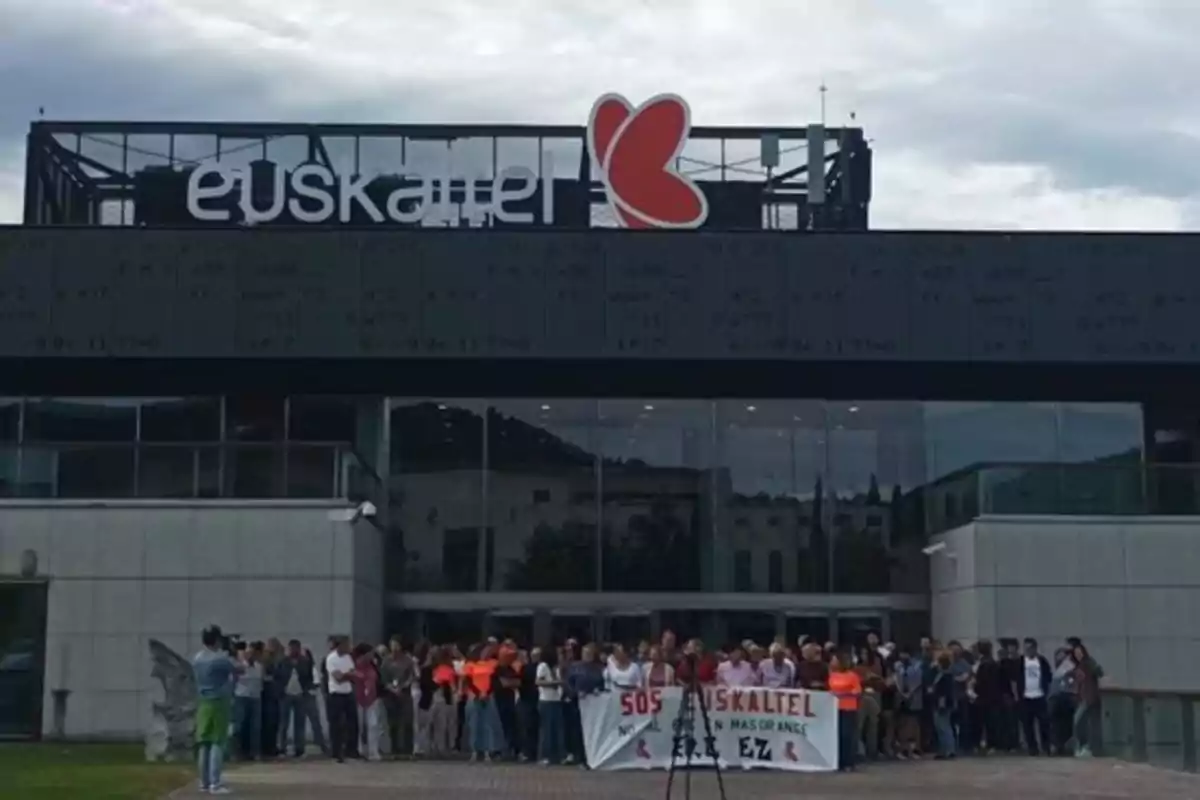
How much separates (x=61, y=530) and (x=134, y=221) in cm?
927

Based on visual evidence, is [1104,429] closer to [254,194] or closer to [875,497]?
[875,497]

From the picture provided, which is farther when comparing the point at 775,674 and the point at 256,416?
the point at 256,416

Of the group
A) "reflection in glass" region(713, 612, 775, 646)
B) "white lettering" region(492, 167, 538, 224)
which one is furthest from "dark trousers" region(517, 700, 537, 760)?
"white lettering" region(492, 167, 538, 224)

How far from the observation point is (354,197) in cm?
3281

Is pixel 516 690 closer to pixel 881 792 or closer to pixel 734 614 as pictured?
pixel 881 792

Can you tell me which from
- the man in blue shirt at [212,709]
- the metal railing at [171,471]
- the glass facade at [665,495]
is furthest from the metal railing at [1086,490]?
the man in blue shirt at [212,709]

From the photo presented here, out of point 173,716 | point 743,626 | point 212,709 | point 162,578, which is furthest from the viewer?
point 743,626

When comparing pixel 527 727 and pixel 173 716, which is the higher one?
pixel 173 716

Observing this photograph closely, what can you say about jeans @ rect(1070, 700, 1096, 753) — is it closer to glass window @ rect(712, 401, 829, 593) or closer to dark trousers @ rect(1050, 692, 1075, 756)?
dark trousers @ rect(1050, 692, 1075, 756)

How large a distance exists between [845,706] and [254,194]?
15.5 m

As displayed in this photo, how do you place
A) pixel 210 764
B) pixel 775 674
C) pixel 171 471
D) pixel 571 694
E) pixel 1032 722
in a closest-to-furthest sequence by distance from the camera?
pixel 210 764 → pixel 571 694 → pixel 775 674 → pixel 1032 722 → pixel 171 471

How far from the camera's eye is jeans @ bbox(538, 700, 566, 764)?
23.6m

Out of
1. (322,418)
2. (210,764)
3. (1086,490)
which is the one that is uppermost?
(322,418)

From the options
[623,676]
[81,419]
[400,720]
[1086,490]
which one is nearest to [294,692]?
[400,720]
